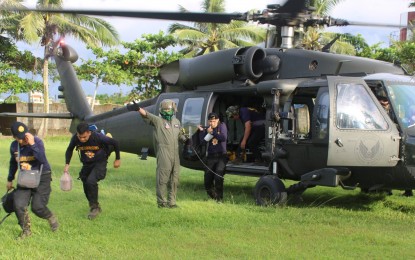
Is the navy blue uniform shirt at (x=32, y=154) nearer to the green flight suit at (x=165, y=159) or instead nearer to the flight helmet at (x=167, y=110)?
the green flight suit at (x=165, y=159)

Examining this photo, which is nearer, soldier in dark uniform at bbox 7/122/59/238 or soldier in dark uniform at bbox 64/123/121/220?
soldier in dark uniform at bbox 7/122/59/238

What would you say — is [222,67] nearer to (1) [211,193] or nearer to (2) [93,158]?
(1) [211,193]

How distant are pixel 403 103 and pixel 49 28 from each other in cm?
2800

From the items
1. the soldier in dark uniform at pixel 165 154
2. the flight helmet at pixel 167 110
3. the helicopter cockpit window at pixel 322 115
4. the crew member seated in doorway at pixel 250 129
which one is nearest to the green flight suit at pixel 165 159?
the soldier in dark uniform at pixel 165 154

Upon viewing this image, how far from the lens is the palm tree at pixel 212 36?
32.3 m

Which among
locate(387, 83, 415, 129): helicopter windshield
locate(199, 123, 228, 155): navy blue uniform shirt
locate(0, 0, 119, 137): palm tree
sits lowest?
locate(199, 123, 228, 155): navy blue uniform shirt

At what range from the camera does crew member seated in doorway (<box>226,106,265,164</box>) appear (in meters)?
9.97

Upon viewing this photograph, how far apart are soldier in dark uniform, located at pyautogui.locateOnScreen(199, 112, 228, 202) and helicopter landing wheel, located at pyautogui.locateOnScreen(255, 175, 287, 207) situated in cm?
80

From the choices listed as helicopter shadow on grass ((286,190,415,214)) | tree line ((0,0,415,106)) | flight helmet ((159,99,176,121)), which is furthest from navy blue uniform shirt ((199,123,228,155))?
tree line ((0,0,415,106))

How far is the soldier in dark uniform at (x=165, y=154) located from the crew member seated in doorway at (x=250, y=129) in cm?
196

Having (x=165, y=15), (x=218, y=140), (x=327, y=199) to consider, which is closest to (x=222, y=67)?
(x=218, y=140)

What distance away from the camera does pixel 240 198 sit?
32.2ft

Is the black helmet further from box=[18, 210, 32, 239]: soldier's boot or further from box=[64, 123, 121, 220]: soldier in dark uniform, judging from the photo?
box=[64, 123, 121, 220]: soldier in dark uniform

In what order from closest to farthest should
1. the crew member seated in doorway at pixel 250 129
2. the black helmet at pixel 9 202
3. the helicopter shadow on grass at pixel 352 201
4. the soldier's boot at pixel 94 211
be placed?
1. the black helmet at pixel 9 202
2. the soldier's boot at pixel 94 211
3. the helicopter shadow on grass at pixel 352 201
4. the crew member seated in doorway at pixel 250 129
